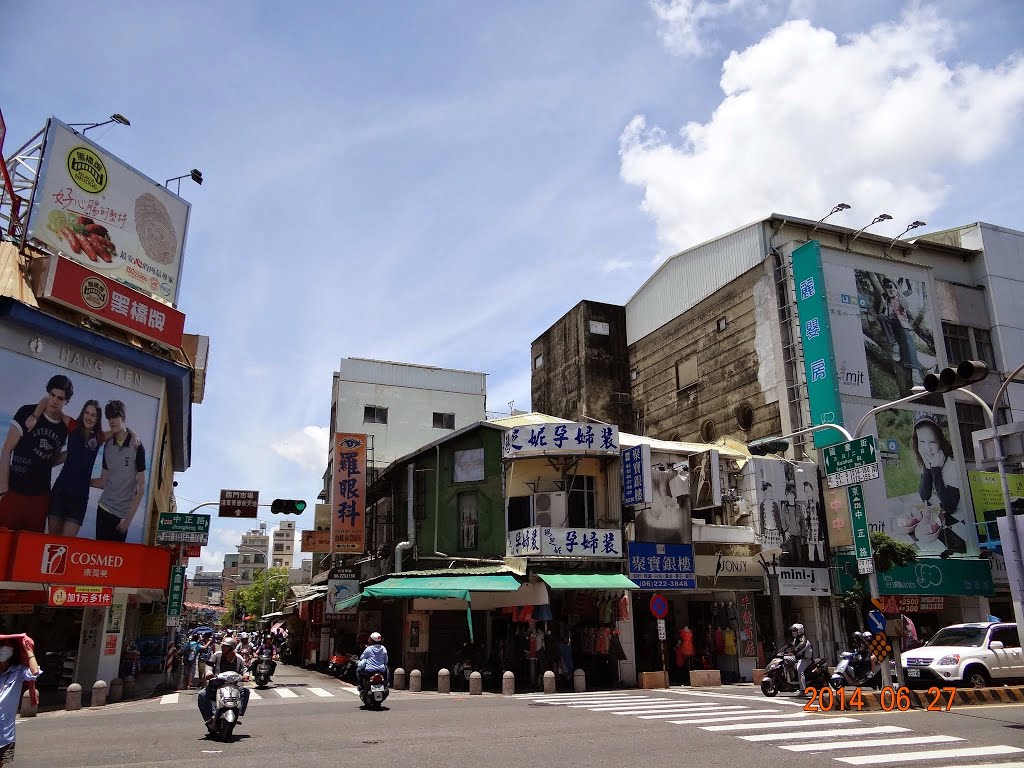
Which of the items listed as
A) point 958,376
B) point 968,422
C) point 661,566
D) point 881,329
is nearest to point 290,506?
point 661,566

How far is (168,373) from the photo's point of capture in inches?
919

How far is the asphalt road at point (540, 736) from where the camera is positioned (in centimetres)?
941

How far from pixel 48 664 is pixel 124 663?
142 inches

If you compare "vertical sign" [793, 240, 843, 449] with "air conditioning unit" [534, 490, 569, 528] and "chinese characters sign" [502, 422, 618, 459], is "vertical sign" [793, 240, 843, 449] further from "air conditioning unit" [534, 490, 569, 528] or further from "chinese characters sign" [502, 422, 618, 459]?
"air conditioning unit" [534, 490, 569, 528]

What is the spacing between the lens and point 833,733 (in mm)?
11289

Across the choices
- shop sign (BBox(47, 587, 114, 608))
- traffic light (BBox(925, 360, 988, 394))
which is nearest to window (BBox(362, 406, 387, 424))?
shop sign (BBox(47, 587, 114, 608))

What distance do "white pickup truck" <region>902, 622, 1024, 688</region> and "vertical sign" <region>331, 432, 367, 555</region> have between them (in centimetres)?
1824

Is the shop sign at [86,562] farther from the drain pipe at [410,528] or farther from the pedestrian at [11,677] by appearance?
the pedestrian at [11,677]

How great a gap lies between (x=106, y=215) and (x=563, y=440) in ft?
51.7

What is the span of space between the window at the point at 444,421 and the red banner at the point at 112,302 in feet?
72.2

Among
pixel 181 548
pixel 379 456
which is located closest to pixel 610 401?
pixel 379 456

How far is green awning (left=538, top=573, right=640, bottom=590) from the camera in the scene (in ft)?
71.8

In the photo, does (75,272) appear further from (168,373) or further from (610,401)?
(610,401)

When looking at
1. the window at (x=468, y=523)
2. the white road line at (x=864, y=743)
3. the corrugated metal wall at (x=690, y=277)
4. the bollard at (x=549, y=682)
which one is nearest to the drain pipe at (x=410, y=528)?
the window at (x=468, y=523)
